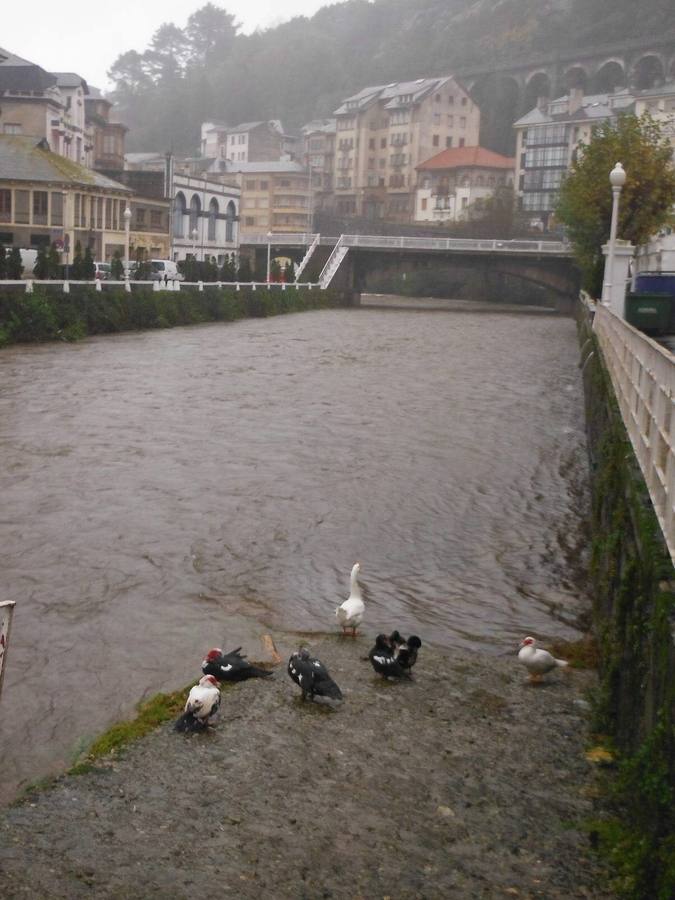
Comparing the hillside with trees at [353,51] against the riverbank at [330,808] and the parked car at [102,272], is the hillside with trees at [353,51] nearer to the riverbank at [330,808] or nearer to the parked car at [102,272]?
the parked car at [102,272]

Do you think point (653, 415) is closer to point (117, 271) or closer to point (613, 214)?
point (613, 214)

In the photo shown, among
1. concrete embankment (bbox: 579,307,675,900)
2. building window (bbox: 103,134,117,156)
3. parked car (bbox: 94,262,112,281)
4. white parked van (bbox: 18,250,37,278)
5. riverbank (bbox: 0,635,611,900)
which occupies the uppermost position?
building window (bbox: 103,134,117,156)

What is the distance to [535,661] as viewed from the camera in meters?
9.61

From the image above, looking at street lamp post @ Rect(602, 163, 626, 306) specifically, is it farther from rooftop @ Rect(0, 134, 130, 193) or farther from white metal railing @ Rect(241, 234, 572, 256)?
white metal railing @ Rect(241, 234, 572, 256)

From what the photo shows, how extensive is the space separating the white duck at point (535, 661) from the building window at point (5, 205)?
55.4 metres

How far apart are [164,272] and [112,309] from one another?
1374 cm

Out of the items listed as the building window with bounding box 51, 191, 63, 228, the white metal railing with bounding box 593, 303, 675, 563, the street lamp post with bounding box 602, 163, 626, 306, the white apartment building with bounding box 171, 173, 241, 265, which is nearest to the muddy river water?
the white metal railing with bounding box 593, 303, 675, 563

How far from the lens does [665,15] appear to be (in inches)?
4862

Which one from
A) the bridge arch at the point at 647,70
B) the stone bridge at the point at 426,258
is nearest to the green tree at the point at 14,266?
the stone bridge at the point at 426,258

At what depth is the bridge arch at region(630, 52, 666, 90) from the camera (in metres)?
120

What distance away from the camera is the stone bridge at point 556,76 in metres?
121

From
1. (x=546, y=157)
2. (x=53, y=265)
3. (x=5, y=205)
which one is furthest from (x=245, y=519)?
(x=546, y=157)

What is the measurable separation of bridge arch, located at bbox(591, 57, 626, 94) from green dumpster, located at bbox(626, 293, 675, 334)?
103997 millimetres

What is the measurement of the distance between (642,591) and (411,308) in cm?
6683
